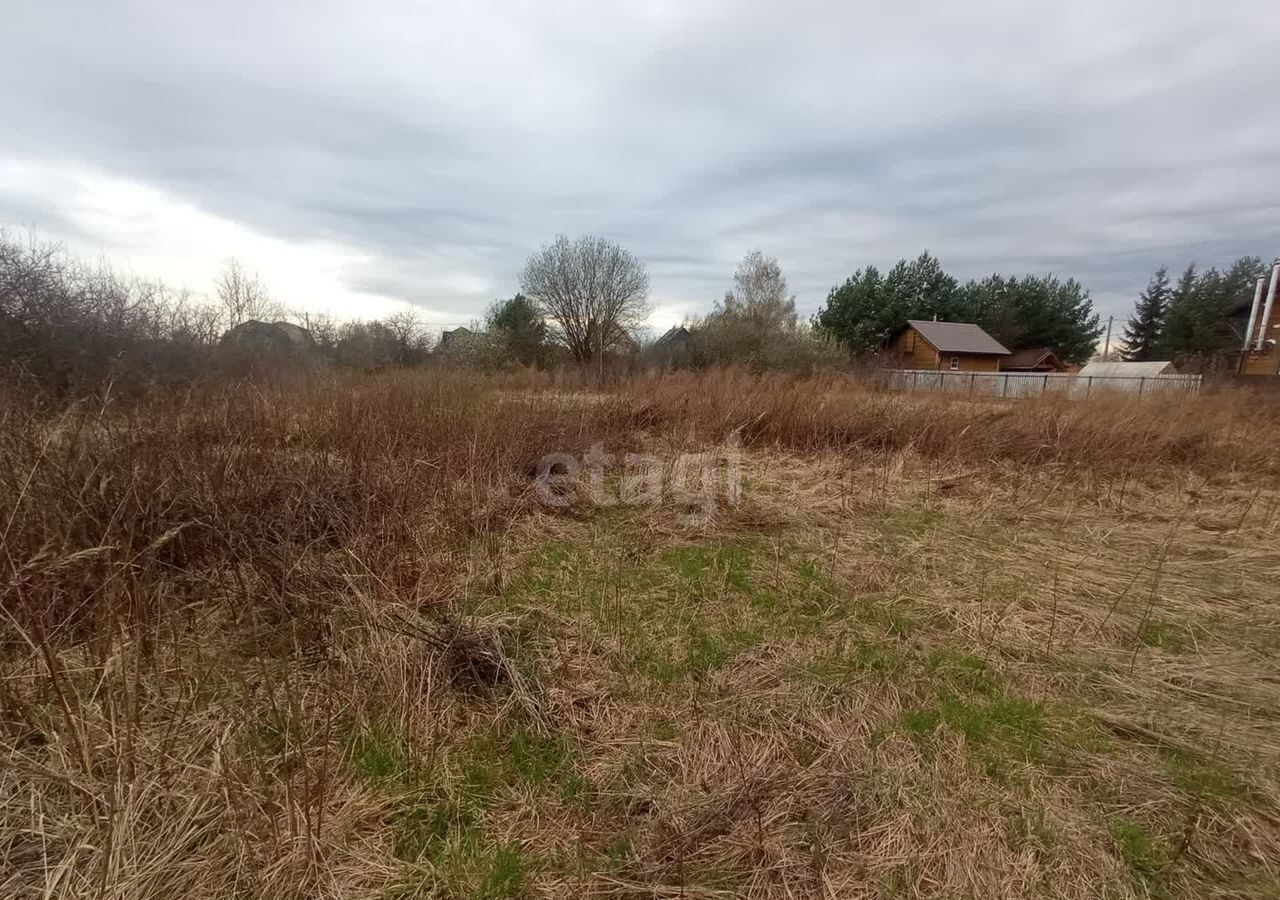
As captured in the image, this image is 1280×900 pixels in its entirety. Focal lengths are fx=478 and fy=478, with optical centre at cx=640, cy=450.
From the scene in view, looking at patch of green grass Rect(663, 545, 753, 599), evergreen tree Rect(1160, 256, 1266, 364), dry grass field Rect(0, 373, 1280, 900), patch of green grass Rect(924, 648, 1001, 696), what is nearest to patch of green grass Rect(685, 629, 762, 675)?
dry grass field Rect(0, 373, 1280, 900)

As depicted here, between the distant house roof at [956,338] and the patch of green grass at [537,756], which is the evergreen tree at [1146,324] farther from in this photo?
the patch of green grass at [537,756]

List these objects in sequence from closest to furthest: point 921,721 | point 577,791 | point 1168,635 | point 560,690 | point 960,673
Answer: point 577,791 → point 921,721 → point 560,690 → point 960,673 → point 1168,635

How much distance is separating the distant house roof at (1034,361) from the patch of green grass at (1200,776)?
44.2 m

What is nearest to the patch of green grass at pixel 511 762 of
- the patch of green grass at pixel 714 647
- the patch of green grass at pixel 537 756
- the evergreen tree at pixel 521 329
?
the patch of green grass at pixel 537 756

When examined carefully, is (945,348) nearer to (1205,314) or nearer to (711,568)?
(1205,314)

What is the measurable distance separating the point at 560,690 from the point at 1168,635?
12.0 feet

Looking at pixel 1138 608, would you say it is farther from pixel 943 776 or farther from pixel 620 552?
pixel 620 552

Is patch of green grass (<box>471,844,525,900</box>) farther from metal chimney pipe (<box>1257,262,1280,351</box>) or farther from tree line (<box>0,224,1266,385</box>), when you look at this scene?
metal chimney pipe (<box>1257,262,1280,351</box>)

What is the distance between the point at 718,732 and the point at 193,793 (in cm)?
175

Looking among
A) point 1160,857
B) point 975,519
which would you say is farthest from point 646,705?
point 975,519

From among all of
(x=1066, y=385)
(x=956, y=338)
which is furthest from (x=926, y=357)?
(x=1066, y=385)

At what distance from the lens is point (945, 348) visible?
33000mm

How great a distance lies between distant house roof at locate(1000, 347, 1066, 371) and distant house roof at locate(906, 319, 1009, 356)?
3152 mm

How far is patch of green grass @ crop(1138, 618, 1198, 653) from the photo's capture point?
110 inches
